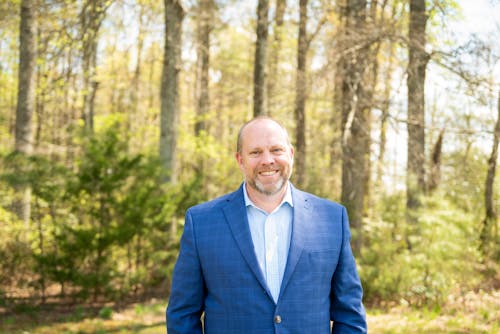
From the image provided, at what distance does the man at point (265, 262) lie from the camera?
98.0 inches

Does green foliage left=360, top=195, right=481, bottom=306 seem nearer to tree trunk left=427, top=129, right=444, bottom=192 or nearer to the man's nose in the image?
tree trunk left=427, top=129, right=444, bottom=192

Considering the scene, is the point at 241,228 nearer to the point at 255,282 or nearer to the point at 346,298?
the point at 255,282

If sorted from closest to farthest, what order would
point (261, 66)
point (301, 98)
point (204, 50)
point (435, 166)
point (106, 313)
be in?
point (106, 313), point (261, 66), point (301, 98), point (435, 166), point (204, 50)

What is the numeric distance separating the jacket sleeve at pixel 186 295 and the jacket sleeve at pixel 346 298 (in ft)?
2.12

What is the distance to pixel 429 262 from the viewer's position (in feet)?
27.9

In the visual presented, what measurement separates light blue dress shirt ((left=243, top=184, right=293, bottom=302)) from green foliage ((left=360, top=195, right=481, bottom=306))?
6.23 m

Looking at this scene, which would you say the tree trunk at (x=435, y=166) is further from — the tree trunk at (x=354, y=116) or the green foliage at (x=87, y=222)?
the green foliage at (x=87, y=222)

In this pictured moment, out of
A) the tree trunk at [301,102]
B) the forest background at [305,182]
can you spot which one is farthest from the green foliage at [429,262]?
the tree trunk at [301,102]

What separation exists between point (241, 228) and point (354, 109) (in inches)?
A: 267

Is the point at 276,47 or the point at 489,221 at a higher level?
the point at 276,47

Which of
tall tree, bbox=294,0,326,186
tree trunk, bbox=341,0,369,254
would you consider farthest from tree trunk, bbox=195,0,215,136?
tree trunk, bbox=341,0,369,254

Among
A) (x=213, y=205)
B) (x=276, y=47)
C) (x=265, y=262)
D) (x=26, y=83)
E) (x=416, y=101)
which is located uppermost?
(x=276, y=47)

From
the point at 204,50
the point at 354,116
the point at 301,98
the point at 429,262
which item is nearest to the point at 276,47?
the point at 204,50

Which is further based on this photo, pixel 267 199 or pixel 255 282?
pixel 267 199
